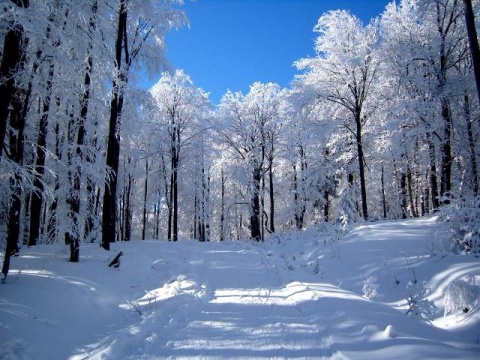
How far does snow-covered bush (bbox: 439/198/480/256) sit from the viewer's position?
6.16 meters

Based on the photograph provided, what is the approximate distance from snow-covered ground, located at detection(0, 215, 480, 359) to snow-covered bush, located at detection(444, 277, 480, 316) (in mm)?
16

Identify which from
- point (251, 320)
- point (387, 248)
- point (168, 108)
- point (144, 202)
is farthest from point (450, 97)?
point (144, 202)

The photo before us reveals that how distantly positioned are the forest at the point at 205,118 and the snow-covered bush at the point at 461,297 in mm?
1935

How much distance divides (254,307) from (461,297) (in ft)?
11.4

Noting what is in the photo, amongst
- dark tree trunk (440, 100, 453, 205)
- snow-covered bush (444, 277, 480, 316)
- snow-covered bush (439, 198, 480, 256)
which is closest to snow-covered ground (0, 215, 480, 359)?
snow-covered bush (444, 277, 480, 316)

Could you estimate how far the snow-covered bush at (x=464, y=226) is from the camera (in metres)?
6.16

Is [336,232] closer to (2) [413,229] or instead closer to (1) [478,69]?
(2) [413,229]

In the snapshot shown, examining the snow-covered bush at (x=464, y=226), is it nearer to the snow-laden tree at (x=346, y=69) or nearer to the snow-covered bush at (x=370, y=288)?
the snow-covered bush at (x=370, y=288)

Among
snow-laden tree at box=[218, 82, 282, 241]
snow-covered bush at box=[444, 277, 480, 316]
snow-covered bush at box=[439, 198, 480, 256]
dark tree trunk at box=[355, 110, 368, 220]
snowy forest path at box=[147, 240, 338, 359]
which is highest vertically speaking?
snow-laden tree at box=[218, 82, 282, 241]

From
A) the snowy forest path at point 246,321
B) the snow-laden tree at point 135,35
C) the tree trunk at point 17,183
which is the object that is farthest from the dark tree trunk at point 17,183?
the snowy forest path at point 246,321

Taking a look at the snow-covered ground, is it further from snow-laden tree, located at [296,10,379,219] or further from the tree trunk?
snow-laden tree, located at [296,10,379,219]

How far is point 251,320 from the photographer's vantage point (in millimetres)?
4926

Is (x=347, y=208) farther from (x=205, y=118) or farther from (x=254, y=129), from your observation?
(x=205, y=118)

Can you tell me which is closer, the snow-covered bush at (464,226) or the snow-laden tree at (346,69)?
the snow-covered bush at (464,226)
